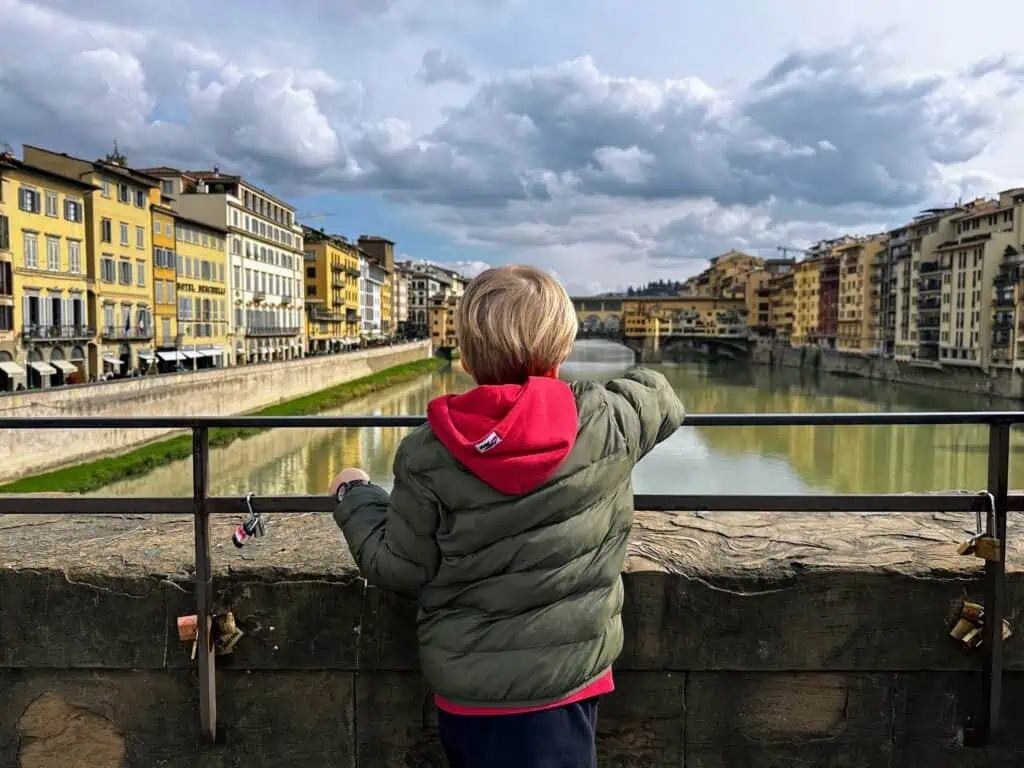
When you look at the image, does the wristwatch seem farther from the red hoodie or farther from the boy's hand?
the red hoodie

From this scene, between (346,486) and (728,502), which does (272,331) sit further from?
(346,486)

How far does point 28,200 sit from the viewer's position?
101 feet

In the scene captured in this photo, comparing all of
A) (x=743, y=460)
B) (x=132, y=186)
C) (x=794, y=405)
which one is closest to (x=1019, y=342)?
(x=794, y=405)

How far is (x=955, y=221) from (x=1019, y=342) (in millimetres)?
16628

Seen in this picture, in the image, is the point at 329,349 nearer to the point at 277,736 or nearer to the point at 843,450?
the point at 843,450

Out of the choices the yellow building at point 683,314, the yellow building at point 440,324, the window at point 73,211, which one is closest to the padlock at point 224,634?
the window at point 73,211

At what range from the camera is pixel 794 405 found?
47.9m

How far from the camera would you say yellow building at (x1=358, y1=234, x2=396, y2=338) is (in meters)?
99.1

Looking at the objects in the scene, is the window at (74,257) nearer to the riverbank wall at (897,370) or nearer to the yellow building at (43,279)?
the yellow building at (43,279)

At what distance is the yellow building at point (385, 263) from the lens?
99.1 meters

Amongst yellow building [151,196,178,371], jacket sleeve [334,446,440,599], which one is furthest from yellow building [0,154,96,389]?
jacket sleeve [334,446,440,599]

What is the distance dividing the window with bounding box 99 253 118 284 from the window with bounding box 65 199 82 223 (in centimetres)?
226

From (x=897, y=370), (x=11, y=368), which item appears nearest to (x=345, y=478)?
(x=11, y=368)

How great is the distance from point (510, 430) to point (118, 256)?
4022 centimetres
